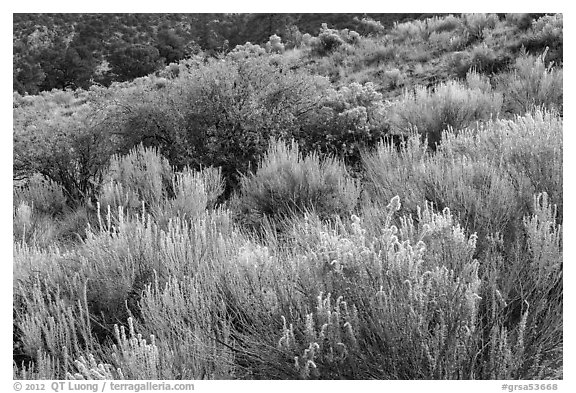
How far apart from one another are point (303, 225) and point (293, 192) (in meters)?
1.75

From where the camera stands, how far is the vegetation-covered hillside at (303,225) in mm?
2322

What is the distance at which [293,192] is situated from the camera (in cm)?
563

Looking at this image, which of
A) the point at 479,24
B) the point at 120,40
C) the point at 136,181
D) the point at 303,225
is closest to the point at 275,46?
the point at 479,24

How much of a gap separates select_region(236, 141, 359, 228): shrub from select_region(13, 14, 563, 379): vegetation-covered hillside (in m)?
0.02

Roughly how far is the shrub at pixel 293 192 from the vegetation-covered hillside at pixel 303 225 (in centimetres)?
2

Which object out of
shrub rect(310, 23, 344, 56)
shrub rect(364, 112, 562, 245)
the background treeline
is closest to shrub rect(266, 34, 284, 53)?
shrub rect(310, 23, 344, 56)

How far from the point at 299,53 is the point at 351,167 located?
9.93m

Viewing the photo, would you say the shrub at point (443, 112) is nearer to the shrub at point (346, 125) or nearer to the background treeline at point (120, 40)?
the shrub at point (346, 125)

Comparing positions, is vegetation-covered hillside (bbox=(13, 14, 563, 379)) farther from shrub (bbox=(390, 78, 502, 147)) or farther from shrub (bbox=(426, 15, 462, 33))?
shrub (bbox=(426, 15, 462, 33))

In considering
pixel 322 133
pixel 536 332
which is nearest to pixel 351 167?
pixel 322 133

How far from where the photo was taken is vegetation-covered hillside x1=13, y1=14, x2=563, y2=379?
232cm

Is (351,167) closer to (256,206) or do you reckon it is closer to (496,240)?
(256,206)

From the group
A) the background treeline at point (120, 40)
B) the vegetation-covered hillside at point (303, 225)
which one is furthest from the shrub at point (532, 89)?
the background treeline at point (120, 40)
